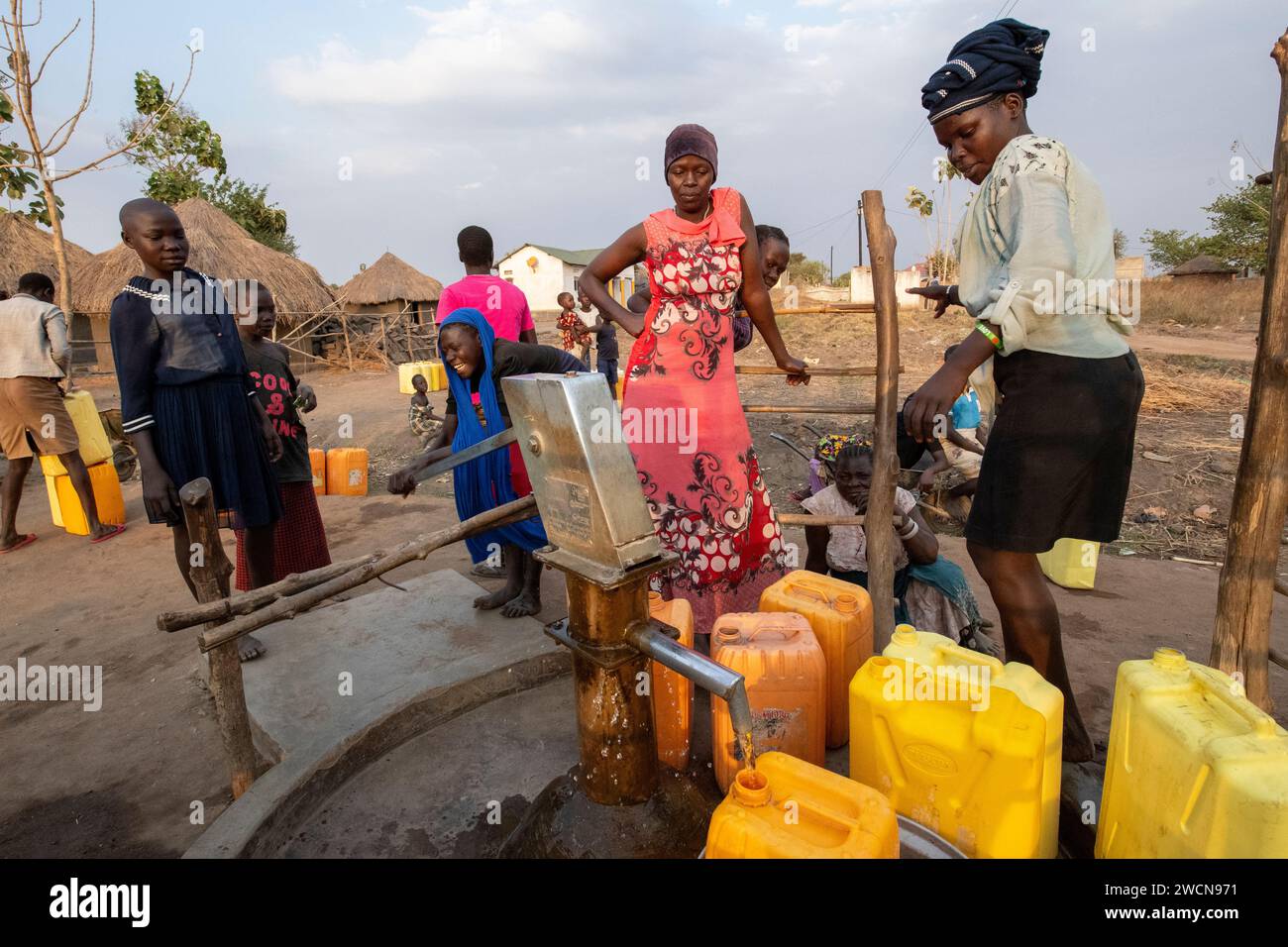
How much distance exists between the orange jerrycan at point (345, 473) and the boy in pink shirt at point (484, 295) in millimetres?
3555

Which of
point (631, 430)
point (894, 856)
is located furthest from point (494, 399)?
point (894, 856)

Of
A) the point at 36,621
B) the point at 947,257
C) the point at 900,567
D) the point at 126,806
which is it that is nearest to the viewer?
the point at 126,806

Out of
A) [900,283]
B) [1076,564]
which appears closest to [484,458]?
[1076,564]

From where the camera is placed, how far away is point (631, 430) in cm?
260

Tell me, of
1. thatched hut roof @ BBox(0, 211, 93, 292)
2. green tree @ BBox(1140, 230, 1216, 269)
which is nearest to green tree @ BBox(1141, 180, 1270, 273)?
green tree @ BBox(1140, 230, 1216, 269)

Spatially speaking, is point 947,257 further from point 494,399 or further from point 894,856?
point 894,856

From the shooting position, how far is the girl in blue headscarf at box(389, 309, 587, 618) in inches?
121

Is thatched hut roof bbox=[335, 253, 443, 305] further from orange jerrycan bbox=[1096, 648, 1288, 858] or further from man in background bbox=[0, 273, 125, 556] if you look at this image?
orange jerrycan bbox=[1096, 648, 1288, 858]

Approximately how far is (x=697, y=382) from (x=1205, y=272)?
956 inches

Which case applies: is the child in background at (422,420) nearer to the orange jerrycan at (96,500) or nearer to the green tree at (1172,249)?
the orange jerrycan at (96,500)

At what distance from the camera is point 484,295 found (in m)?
3.22

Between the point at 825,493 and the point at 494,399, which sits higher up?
the point at 494,399
